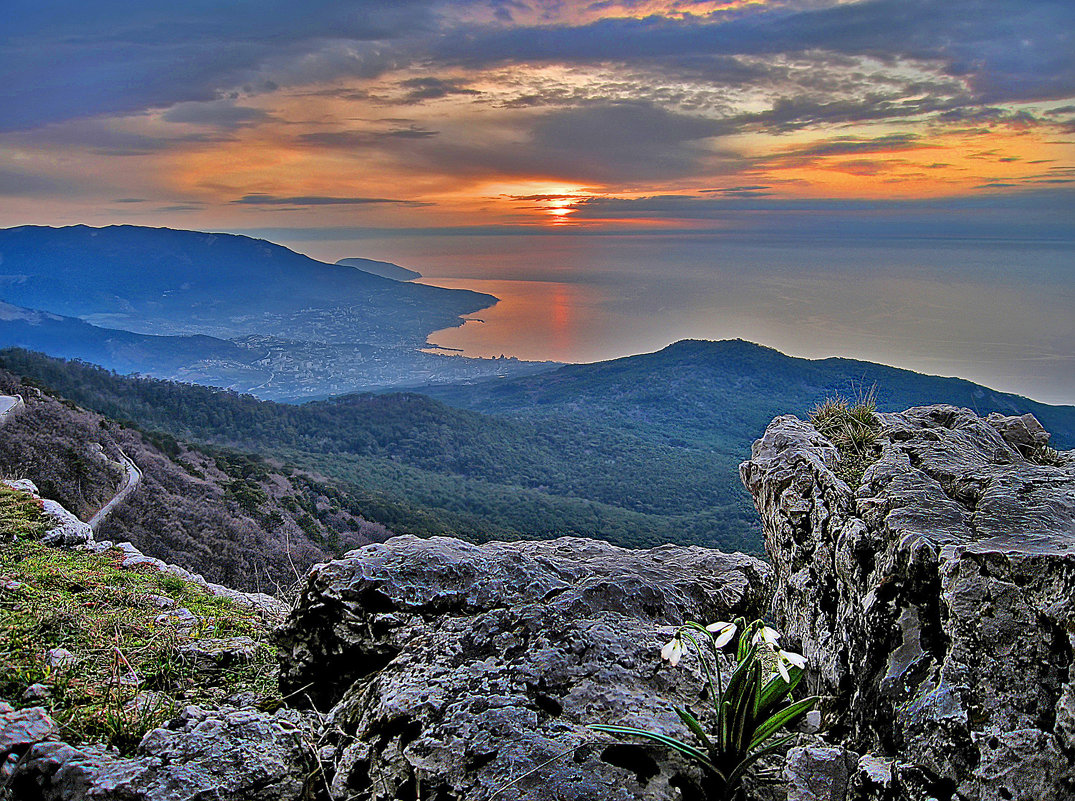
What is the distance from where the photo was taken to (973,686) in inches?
86.0

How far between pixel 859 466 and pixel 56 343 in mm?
210764

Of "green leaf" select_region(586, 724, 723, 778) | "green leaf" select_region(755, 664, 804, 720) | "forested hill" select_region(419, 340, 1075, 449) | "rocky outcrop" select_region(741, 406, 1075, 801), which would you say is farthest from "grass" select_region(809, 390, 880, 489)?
"forested hill" select_region(419, 340, 1075, 449)

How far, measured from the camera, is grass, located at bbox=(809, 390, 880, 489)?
4.07m

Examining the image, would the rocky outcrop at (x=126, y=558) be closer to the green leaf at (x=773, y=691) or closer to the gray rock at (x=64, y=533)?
the gray rock at (x=64, y=533)

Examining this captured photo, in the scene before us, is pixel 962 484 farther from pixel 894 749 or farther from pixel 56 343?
pixel 56 343

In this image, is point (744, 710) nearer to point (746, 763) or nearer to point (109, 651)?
point (746, 763)

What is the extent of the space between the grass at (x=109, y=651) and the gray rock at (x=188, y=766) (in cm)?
21

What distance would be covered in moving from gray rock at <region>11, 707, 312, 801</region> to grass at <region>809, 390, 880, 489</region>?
3161mm

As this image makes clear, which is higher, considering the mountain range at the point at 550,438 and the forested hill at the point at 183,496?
the forested hill at the point at 183,496

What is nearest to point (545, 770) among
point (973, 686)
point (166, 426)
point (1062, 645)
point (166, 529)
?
point (973, 686)

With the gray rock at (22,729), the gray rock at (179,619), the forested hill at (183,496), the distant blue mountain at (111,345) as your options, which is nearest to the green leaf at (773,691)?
the gray rock at (22,729)

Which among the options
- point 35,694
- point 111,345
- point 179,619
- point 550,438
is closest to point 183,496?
point 179,619

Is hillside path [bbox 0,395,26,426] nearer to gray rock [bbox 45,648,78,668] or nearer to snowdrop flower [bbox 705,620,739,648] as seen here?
gray rock [bbox 45,648,78,668]

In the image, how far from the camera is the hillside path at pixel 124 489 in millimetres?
17705
